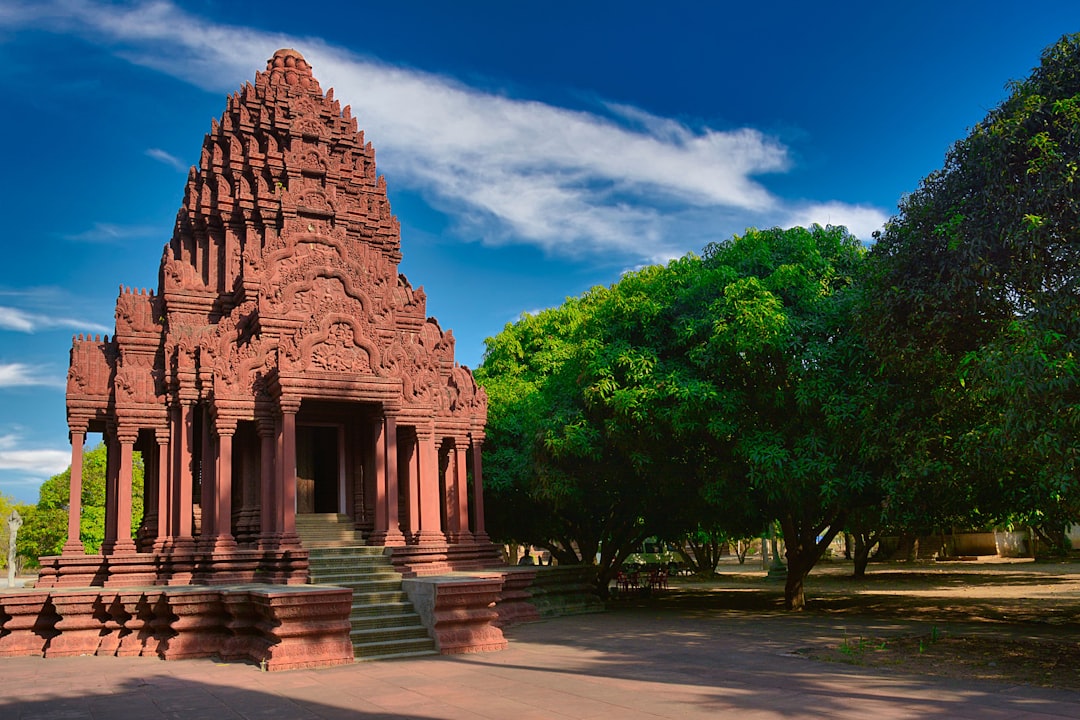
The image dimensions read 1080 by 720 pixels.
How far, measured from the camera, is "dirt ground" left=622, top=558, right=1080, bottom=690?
9.92m

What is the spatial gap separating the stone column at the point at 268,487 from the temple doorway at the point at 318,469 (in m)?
2.80

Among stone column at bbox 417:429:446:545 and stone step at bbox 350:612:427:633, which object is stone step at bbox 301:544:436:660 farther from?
stone column at bbox 417:429:446:545

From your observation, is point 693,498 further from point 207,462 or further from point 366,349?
point 207,462

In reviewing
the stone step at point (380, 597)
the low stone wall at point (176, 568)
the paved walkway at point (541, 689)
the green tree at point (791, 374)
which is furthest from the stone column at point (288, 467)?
the green tree at point (791, 374)

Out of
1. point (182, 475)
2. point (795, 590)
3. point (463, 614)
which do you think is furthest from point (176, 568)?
point (795, 590)

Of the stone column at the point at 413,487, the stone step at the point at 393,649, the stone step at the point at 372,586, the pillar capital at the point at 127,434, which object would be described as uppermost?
the pillar capital at the point at 127,434

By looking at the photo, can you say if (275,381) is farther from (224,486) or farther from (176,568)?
(176,568)

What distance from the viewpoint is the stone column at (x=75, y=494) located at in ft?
55.6

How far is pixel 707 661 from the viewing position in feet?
34.2

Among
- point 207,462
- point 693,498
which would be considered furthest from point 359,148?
point 693,498

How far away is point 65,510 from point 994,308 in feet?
162

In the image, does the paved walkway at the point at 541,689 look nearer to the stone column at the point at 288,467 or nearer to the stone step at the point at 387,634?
the stone step at the point at 387,634

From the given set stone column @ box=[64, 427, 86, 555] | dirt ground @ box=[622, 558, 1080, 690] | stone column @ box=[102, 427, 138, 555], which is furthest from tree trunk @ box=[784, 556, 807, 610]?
stone column @ box=[64, 427, 86, 555]

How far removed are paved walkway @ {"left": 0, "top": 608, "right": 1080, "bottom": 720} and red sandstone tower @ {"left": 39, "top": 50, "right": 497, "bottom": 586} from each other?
4239 mm
